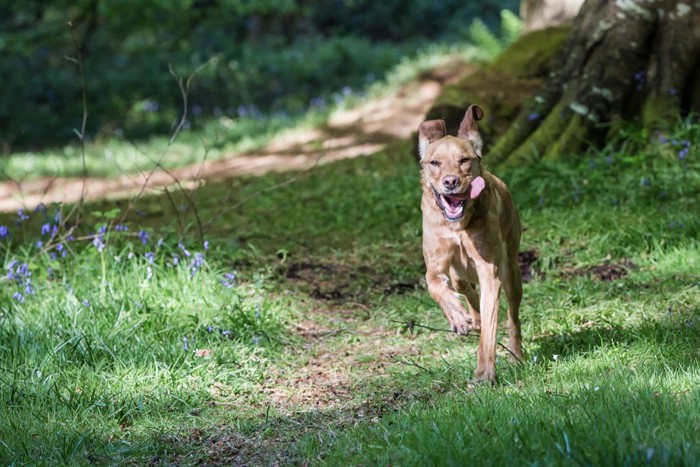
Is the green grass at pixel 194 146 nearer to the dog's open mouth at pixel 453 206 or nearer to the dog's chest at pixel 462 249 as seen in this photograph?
the dog's chest at pixel 462 249

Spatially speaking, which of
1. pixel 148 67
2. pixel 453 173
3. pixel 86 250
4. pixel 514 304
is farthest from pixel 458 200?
pixel 148 67

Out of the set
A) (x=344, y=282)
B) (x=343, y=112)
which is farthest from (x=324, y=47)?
(x=344, y=282)

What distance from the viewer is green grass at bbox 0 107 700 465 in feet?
12.9

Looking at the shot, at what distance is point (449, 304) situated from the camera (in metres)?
4.61

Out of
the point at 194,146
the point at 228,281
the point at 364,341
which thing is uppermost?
the point at 228,281

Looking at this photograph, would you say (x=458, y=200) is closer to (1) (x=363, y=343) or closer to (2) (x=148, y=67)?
(1) (x=363, y=343)

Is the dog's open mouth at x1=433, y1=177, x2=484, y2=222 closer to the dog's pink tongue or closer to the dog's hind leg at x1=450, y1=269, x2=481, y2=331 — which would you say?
the dog's pink tongue

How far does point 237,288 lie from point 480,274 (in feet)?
8.23

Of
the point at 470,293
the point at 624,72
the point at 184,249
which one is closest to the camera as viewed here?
the point at 470,293

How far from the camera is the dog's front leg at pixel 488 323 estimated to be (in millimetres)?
4777

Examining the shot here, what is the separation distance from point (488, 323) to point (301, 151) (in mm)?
8637

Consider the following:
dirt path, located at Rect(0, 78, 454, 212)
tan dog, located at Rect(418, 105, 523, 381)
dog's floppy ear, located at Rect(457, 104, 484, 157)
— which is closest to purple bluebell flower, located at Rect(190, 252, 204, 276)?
tan dog, located at Rect(418, 105, 523, 381)

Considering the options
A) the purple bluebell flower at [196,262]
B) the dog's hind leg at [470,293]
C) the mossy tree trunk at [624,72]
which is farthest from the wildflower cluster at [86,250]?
the mossy tree trunk at [624,72]

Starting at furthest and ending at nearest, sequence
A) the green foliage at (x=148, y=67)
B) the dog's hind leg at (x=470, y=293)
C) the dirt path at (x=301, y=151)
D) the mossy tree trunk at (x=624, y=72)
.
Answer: the green foliage at (x=148, y=67)
the dirt path at (x=301, y=151)
the mossy tree trunk at (x=624, y=72)
the dog's hind leg at (x=470, y=293)
